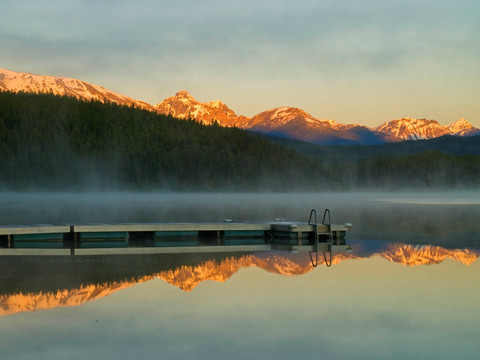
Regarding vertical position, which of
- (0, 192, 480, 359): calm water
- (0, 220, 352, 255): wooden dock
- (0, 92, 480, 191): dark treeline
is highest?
(0, 92, 480, 191): dark treeline

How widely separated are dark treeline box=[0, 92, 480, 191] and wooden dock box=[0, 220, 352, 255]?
290 ft

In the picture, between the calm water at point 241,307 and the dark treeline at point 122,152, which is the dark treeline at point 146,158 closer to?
the dark treeline at point 122,152

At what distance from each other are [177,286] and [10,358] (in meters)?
5.34

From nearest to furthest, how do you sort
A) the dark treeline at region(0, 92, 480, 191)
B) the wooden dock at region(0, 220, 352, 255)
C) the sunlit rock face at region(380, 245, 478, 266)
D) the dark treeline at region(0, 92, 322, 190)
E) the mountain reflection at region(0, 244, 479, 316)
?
the mountain reflection at region(0, 244, 479, 316) → the sunlit rock face at region(380, 245, 478, 266) → the wooden dock at region(0, 220, 352, 255) → the dark treeline at region(0, 92, 322, 190) → the dark treeline at region(0, 92, 480, 191)

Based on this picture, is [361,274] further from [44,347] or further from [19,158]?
[19,158]

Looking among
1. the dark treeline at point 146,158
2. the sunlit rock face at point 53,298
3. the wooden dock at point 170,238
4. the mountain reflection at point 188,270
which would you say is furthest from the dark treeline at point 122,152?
the sunlit rock face at point 53,298

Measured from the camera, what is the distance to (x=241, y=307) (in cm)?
1212

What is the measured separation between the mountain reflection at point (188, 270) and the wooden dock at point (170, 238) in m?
2.16

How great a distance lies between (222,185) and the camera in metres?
125

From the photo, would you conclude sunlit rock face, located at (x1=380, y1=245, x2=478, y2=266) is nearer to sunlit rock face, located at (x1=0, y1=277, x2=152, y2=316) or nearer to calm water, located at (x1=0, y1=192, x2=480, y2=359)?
calm water, located at (x1=0, y1=192, x2=480, y2=359)

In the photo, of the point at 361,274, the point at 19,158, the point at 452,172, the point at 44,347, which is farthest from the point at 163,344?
the point at 452,172

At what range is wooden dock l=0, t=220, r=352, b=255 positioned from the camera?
69.6 ft

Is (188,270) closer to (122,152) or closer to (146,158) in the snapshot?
(146,158)

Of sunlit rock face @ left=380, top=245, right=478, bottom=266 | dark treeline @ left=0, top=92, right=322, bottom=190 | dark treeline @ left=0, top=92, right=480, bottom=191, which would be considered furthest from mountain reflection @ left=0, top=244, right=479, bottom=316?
dark treeline @ left=0, top=92, right=322, bottom=190
